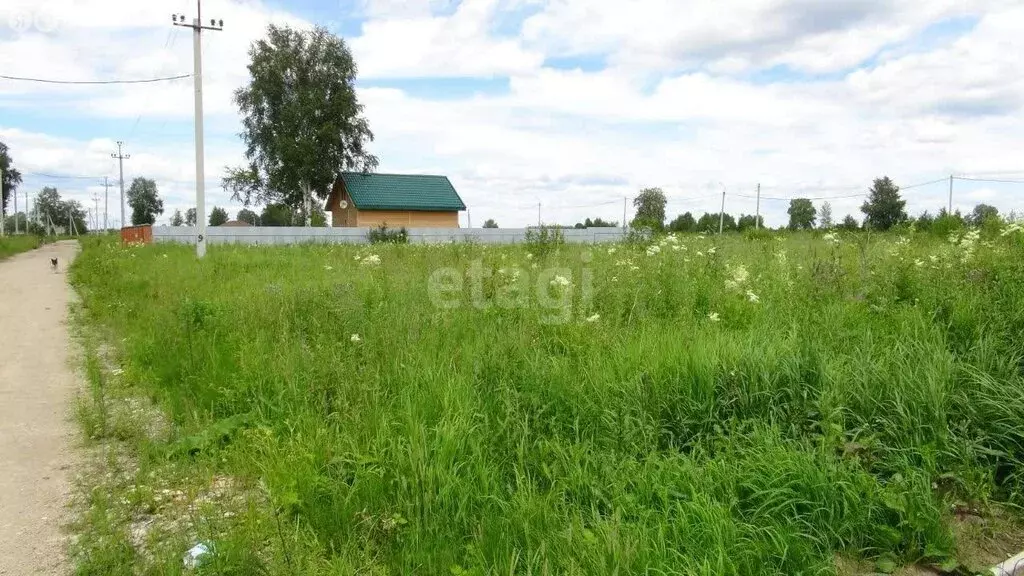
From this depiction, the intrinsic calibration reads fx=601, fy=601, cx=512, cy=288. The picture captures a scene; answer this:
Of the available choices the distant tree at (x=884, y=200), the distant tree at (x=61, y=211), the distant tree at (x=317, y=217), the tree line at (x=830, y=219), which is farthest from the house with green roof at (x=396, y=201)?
the distant tree at (x=61, y=211)

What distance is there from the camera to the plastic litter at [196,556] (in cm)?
262

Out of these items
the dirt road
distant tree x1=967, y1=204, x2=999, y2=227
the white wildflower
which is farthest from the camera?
distant tree x1=967, y1=204, x2=999, y2=227

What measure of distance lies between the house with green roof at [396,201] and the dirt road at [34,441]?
29.6 m

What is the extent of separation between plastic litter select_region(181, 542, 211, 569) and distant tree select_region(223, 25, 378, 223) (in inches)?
1433

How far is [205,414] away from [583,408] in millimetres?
2753

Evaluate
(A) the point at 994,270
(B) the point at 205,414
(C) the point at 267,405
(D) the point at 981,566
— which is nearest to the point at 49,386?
(B) the point at 205,414

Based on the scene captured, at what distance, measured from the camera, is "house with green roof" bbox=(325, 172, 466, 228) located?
127 feet

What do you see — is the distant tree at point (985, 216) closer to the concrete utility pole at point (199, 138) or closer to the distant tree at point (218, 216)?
the concrete utility pole at point (199, 138)

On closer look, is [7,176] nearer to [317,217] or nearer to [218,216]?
[218,216]

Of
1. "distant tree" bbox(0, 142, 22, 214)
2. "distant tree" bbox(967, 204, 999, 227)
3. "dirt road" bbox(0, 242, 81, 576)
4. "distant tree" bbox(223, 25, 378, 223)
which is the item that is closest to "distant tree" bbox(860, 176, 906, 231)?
"distant tree" bbox(967, 204, 999, 227)

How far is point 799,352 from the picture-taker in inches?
156

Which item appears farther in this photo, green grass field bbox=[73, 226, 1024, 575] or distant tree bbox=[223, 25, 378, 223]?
distant tree bbox=[223, 25, 378, 223]

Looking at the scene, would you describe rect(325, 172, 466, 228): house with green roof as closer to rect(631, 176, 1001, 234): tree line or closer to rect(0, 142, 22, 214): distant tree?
rect(631, 176, 1001, 234): tree line

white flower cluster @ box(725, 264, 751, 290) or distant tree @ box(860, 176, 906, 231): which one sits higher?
distant tree @ box(860, 176, 906, 231)
